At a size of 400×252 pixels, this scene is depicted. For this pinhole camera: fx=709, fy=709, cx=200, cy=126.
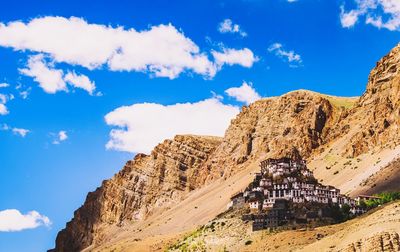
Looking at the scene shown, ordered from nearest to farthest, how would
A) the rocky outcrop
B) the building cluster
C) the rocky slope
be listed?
the rocky outcrop, the rocky slope, the building cluster

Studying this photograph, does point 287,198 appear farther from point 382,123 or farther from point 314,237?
point 382,123

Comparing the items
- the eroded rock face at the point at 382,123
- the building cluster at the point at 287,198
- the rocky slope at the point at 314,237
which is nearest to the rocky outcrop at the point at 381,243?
the rocky slope at the point at 314,237

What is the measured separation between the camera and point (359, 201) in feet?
387

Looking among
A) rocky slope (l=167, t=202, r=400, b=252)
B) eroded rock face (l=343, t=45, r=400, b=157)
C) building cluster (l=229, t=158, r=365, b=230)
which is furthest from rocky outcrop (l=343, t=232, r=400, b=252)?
eroded rock face (l=343, t=45, r=400, b=157)

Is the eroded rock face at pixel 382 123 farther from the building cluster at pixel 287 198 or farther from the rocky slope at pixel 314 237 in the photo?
the rocky slope at pixel 314 237

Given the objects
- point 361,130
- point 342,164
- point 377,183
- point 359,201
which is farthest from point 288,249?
point 361,130

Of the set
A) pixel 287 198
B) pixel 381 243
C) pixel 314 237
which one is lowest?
pixel 381 243

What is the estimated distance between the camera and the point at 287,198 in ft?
363

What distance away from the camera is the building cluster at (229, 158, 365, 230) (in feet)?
333

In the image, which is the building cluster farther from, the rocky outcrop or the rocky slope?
the rocky outcrop

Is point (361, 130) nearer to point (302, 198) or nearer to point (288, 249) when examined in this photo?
point (302, 198)

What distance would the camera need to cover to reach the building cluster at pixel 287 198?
101375 mm

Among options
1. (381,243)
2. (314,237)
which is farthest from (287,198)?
(381,243)

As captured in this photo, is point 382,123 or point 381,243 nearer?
point 381,243
